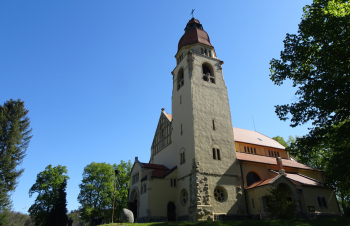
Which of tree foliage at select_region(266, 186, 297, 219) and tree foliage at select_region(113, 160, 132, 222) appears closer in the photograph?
tree foliage at select_region(266, 186, 297, 219)

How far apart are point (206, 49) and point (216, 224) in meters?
22.9

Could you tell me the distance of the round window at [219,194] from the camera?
22.2m

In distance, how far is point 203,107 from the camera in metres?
26.6

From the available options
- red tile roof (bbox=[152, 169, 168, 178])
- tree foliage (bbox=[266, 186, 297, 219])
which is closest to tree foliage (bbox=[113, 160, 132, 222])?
red tile roof (bbox=[152, 169, 168, 178])

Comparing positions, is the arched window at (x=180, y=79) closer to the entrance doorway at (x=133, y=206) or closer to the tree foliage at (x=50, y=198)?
the entrance doorway at (x=133, y=206)

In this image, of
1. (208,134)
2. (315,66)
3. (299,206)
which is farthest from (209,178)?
(315,66)

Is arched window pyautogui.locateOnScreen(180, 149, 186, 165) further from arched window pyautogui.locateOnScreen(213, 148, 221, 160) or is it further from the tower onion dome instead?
the tower onion dome

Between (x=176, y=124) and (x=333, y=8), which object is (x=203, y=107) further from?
(x=333, y=8)

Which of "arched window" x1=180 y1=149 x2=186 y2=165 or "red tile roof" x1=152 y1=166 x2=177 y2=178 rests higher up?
"arched window" x1=180 y1=149 x2=186 y2=165

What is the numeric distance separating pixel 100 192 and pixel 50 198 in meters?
7.50

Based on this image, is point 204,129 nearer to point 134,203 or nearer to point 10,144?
point 134,203

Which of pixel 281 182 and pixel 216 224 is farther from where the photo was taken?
pixel 281 182

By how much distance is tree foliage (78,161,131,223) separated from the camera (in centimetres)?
3788

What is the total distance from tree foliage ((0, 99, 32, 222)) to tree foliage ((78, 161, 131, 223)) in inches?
432
